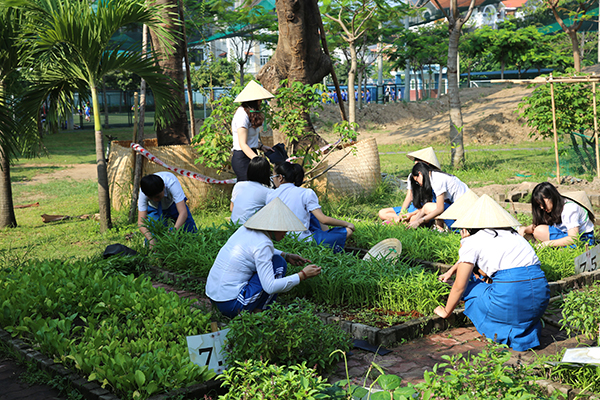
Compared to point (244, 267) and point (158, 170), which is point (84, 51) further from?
point (244, 267)

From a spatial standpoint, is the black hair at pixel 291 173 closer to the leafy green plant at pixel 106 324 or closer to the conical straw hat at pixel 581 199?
the leafy green plant at pixel 106 324

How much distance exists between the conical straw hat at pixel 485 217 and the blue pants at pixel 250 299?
142cm

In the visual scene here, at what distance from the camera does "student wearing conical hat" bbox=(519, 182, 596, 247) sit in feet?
19.2

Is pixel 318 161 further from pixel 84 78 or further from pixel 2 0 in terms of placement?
pixel 2 0

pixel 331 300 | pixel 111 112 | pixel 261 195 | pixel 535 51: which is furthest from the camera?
pixel 111 112

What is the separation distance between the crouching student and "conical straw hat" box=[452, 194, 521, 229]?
344cm

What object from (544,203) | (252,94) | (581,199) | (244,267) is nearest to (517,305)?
(244,267)

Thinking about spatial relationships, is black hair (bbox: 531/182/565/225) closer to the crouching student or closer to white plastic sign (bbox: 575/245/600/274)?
white plastic sign (bbox: 575/245/600/274)


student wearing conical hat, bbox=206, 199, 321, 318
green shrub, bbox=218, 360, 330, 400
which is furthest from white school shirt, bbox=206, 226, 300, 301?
green shrub, bbox=218, 360, 330, 400

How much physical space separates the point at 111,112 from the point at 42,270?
4130 cm

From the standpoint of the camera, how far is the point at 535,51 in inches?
1165

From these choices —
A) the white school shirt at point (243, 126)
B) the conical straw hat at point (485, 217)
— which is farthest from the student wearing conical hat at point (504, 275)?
the white school shirt at point (243, 126)

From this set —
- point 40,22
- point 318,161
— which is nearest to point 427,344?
point 318,161

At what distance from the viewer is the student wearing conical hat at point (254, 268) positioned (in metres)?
4.13
